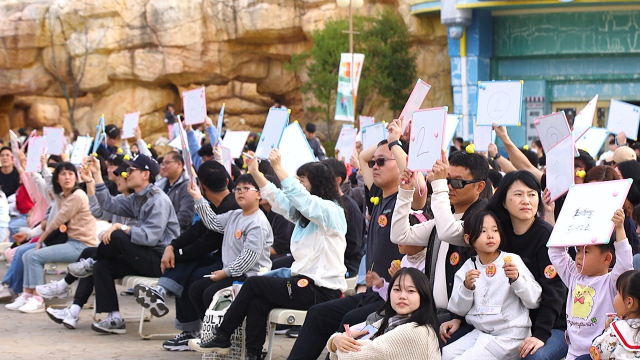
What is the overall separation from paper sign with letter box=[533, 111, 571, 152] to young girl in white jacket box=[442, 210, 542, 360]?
232cm

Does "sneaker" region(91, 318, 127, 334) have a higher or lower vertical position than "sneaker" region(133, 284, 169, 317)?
lower

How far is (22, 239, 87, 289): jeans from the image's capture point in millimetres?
8438

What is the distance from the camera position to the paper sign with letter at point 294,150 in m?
7.15

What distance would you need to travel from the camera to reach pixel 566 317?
4.39 m

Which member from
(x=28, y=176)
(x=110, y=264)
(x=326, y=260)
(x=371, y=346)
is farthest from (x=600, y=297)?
(x=28, y=176)

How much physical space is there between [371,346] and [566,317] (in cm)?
96

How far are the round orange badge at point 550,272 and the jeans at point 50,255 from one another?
5.23 metres

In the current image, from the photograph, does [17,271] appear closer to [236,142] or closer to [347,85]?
[236,142]

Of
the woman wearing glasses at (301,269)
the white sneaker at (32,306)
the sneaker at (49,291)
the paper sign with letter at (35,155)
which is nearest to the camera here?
the woman wearing glasses at (301,269)

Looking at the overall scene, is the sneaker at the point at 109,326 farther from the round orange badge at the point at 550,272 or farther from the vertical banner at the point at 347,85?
the vertical banner at the point at 347,85

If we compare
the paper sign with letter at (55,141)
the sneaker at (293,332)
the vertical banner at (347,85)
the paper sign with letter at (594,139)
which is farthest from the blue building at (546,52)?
the sneaker at (293,332)

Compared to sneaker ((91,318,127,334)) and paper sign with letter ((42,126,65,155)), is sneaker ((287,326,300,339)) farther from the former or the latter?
paper sign with letter ((42,126,65,155))

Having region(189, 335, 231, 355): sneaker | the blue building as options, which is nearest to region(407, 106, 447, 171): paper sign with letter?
region(189, 335, 231, 355): sneaker

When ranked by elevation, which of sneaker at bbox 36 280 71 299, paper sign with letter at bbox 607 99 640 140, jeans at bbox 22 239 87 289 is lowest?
sneaker at bbox 36 280 71 299
